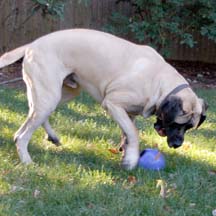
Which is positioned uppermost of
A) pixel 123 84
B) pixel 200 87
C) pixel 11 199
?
pixel 123 84

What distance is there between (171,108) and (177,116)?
9 centimetres

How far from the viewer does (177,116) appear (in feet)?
16.3

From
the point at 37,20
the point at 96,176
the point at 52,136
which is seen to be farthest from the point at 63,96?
the point at 37,20

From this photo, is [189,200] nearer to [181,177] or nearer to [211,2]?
[181,177]

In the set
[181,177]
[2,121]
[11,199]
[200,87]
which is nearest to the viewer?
[11,199]

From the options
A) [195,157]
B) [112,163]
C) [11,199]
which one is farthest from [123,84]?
[11,199]

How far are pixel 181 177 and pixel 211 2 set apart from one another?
7008mm

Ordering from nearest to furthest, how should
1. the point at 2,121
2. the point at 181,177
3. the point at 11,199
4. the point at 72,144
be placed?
1. the point at 11,199
2. the point at 181,177
3. the point at 72,144
4. the point at 2,121

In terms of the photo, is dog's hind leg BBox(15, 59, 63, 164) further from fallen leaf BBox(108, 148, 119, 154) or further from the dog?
fallen leaf BBox(108, 148, 119, 154)

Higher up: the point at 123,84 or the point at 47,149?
the point at 123,84

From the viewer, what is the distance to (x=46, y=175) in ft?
15.6

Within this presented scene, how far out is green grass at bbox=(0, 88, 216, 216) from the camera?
421cm

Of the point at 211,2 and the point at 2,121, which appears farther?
the point at 211,2

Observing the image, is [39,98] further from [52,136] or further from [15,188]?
[15,188]
